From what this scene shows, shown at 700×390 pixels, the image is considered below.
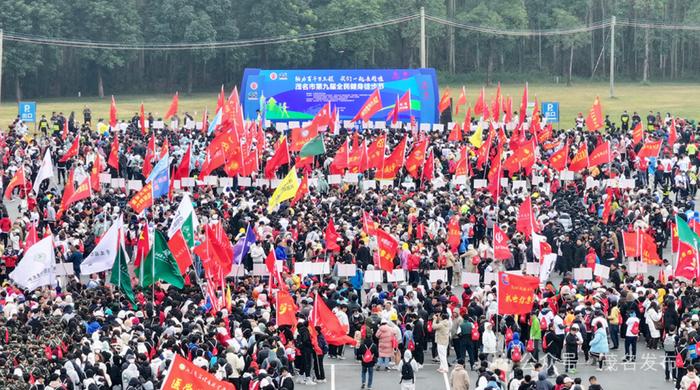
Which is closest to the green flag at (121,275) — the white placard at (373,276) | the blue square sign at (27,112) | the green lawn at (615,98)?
the white placard at (373,276)

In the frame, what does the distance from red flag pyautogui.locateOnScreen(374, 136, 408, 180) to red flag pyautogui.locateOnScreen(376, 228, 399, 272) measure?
9.72 metres

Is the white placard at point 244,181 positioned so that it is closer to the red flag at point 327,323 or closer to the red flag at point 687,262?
the red flag at point 327,323

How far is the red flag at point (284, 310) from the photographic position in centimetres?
2434

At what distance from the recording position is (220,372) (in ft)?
69.6

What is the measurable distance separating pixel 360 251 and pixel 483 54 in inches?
2421

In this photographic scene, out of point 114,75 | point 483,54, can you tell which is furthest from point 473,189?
point 483,54

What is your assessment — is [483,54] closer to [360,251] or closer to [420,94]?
[420,94]

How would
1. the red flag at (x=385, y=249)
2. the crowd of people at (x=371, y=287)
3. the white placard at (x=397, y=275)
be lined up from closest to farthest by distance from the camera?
the crowd of people at (x=371, y=287) → the red flag at (x=385, y=249) → the white placard at (x=397, y=275)

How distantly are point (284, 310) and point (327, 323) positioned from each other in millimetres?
804

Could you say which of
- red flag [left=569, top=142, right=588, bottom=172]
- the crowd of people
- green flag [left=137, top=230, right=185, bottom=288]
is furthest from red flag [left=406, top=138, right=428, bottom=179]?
green flag [left=137, top=230, right=185, bottom=288]

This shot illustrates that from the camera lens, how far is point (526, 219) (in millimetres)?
32219

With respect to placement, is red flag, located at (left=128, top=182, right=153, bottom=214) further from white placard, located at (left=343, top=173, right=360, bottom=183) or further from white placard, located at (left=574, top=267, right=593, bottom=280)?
white placard, located at (left=343, top=173, right=360, bottom=183)

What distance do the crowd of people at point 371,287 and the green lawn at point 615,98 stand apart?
25488mm

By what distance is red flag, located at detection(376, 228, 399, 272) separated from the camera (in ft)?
95.7
